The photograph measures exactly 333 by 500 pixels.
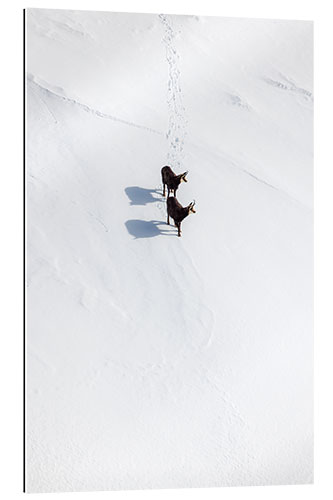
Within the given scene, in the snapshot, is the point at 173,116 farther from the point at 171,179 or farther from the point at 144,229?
the point at 144,229

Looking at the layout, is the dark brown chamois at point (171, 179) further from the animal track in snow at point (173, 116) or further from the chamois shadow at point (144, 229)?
the chamois shadow at point (144, 229)

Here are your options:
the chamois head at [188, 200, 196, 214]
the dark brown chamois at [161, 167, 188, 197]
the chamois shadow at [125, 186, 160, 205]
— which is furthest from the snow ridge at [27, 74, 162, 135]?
the chamois head at [188, 200, 196, 214]

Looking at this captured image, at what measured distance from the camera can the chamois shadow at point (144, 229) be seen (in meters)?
5.06

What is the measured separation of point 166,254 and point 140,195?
37 cm

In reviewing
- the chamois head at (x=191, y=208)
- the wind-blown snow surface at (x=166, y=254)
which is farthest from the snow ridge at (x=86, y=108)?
the chamois head at (x=191, y=208)

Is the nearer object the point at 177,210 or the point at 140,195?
the point at 177,210

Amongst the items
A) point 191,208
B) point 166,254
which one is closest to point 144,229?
point 166,254

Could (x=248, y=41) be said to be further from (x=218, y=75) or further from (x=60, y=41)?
(x=60, y=41)

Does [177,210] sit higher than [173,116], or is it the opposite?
[173,116]

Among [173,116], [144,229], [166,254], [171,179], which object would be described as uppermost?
[173,116]

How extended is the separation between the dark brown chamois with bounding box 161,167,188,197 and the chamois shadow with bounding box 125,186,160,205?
8 centimetres

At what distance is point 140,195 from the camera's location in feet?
16.8

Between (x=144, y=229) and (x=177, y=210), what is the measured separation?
223 mm

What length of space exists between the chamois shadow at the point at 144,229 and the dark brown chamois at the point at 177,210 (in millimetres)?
94
